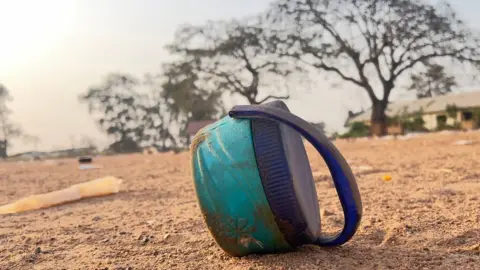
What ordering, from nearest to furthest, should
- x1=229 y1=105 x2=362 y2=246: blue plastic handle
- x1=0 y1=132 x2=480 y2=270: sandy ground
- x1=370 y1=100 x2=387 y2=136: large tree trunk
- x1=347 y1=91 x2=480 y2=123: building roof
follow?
x1=229 y1=105 x2=362 y2=246: blue plastic handle < x1=0 y1=132 x2=480 y2=270: sandy ground < x1=370 y1=100 x2=387 y2=136: large tree trunk < x1=347 y1=91 x2=480 y2=123: building roof

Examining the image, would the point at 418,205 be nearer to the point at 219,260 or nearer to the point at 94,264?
the point at 219,260

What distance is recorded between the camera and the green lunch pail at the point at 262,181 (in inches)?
73.2

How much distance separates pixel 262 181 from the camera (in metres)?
1.86

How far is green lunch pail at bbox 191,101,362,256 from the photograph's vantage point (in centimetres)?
186

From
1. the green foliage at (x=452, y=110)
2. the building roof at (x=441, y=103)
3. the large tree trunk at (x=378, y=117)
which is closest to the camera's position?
the large tree trunk at (x=378, y=117)

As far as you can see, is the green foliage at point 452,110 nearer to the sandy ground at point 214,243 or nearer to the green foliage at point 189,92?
the green foliage at point 189,92

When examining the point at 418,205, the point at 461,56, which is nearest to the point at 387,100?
the point at 461,56

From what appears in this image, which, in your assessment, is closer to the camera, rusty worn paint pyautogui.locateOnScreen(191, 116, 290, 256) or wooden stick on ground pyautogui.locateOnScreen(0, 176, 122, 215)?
rusty worn paint pyautogui.locateOnScreen(191, 116, 290, 256)

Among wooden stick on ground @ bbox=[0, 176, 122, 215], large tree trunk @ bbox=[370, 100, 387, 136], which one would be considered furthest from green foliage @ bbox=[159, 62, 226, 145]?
wooden stick on ground @ bbox=[0, 176, 122, 215]

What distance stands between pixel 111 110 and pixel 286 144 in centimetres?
4385

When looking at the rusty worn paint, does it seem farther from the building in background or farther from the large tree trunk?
the building in background

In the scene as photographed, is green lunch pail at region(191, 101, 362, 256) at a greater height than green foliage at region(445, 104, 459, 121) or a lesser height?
lesser

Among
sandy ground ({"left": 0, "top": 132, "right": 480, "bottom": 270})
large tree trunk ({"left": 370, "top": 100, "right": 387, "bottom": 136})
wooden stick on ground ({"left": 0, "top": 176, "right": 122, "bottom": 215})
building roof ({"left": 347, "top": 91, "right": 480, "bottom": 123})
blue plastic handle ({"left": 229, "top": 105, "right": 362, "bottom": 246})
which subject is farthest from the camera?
building roof ({"left": 347, "top": 91, "right": 480, "bottom": 123})

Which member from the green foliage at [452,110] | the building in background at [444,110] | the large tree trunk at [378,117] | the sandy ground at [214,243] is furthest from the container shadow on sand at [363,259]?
the green foliage at [452,110]
